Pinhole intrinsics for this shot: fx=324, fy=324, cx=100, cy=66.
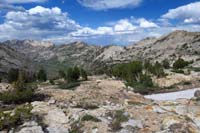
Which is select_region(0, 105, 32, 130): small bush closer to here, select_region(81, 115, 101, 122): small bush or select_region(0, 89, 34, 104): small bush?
select_region(81, 115, 101, 122): small bush

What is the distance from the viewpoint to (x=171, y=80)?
65875mm

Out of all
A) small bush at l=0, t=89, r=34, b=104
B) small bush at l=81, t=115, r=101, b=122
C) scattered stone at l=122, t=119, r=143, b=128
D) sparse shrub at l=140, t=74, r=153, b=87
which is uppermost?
small bush at l=0, t=89, r=34, b=104

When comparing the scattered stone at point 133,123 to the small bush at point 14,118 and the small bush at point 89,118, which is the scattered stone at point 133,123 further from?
the small bush at point 14,118

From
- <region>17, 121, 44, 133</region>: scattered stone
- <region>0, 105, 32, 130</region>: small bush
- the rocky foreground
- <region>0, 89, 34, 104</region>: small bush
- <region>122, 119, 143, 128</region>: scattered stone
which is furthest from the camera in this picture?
<region>0, 89, 34, 104</region>: small bush

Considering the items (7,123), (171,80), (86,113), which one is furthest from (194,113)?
(171,80)

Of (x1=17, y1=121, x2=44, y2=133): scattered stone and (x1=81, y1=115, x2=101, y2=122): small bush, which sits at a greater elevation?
(x1=81, y1=115, x2=101, y2=122): small bush

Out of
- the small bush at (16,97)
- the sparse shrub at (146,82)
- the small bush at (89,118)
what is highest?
the small bush at (16,97)

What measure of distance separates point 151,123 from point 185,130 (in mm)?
2412

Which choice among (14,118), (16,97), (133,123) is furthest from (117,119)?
(16,97)

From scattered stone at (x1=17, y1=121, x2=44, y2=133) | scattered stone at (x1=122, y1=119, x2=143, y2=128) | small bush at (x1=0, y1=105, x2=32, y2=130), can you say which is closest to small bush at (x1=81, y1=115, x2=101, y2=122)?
scattered stone at (x1=122, y1=119, x2=143, y2=128)

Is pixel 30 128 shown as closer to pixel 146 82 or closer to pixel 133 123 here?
pixel 133 123

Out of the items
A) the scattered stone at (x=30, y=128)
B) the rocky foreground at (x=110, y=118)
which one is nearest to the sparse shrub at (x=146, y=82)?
the rocky foreground at (x=110, y=118)

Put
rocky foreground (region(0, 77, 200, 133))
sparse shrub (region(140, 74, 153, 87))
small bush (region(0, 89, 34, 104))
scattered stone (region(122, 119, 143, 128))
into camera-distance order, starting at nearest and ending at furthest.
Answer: rocky foreground (region(0, 77, 200, 133)) < scattered stone (region(122, 119, 143, 128)) < small bush (region(0, 89, 34, 104)) < sparse shrub (region(140, 74, 153, 87))

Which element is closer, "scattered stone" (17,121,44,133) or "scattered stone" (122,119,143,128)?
"scattered stone" (17,121,44,133)
